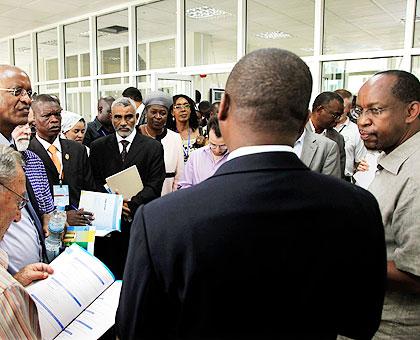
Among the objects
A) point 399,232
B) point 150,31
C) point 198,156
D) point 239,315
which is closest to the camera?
point 239,315

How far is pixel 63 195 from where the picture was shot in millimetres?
2197

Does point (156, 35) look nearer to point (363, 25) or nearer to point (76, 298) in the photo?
point (363, 25)

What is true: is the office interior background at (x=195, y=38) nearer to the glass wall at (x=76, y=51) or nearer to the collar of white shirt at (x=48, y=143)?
the glass wall at (x=76, y=51)

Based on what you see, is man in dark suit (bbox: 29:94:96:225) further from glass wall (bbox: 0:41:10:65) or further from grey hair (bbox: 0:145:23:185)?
glass wall (bbox: 0:41:10:65)

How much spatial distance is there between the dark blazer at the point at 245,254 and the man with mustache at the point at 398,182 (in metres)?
0.43

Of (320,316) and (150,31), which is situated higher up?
(150,31)

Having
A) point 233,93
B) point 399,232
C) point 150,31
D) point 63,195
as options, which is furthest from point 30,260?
point 150,31

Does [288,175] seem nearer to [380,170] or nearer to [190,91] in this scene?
[380,170]

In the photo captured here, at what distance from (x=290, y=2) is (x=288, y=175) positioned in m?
5.74

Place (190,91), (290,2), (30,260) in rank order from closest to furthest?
(30,260), (290,2), (190,91)

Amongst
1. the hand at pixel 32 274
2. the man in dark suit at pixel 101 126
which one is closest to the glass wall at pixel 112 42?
the man in dark suit at pixel 101 126

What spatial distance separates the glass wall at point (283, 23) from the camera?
5617mm

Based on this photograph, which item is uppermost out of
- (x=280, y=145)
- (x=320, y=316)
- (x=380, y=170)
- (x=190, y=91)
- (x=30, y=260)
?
(x=190, y=91)

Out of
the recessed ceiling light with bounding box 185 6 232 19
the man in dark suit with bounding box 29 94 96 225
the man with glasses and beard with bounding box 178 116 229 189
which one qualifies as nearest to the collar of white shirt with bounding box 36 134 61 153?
the man in dark suit with bounding box 29 94 96 225
